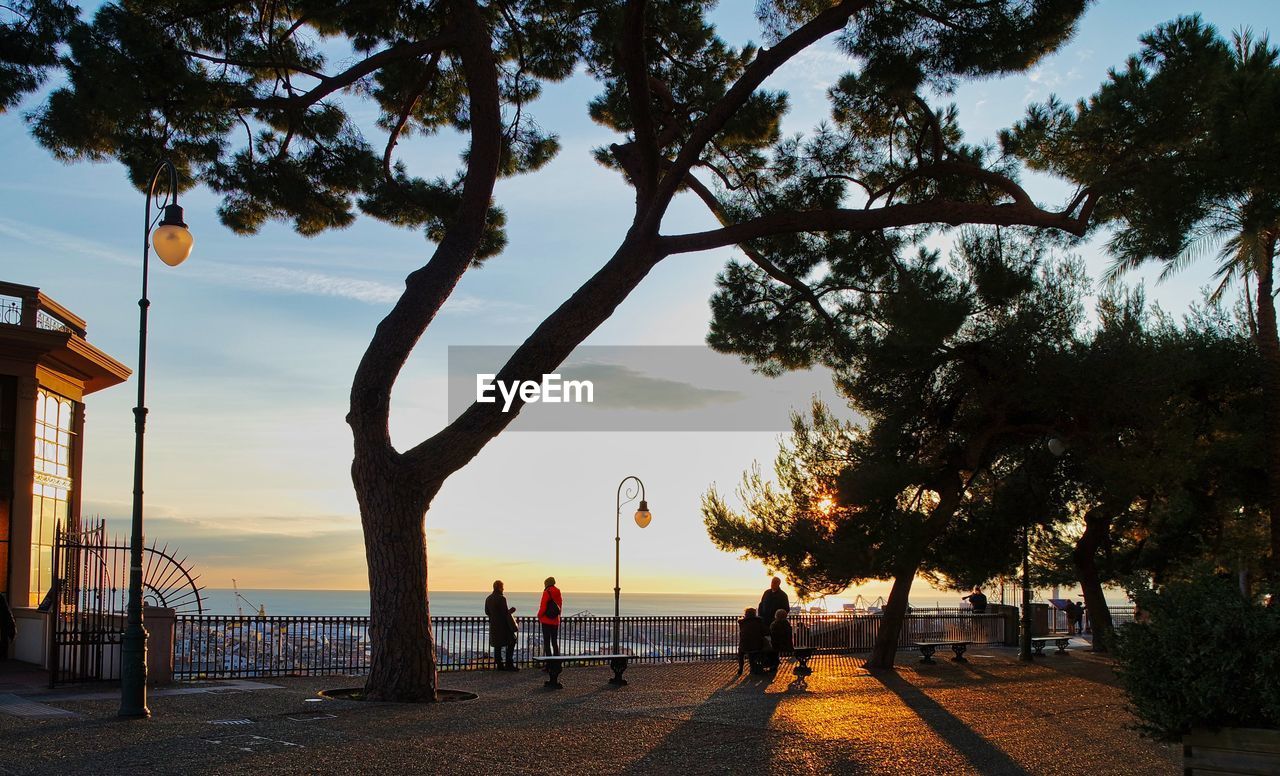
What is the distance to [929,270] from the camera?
1981 centimetres

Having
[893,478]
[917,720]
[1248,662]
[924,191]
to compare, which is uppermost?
[924,191]

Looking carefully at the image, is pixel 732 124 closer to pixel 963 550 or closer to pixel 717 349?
pixel 717 349

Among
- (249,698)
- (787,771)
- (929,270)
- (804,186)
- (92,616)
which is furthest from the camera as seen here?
(929,270)

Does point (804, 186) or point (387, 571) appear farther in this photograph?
point (804, 186)

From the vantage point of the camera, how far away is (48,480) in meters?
22.2

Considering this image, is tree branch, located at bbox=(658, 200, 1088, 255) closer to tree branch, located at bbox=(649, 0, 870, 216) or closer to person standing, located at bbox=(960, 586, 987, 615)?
tree branch, located at bbox=(649, 0, 870, 216)

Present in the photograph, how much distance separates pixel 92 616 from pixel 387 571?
5637mm

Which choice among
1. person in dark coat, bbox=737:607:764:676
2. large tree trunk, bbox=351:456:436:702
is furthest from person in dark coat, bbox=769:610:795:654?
large tree trunk, bbox=351:456:436:702

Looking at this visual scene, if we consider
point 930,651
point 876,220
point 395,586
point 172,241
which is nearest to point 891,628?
point 930,651

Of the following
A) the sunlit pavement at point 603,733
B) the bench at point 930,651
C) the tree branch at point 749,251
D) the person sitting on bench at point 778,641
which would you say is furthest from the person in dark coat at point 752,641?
the tree branch at point 749,251

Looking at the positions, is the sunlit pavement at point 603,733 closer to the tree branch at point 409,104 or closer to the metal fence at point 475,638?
the metal fence at point 475,638

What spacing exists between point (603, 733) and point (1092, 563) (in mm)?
19397

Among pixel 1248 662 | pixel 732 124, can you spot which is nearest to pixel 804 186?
pixel 732 124

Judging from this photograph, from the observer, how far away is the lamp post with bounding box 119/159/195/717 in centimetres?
1198
